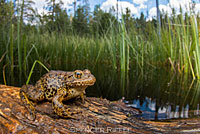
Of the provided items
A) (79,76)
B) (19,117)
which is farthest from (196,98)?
(19,117)

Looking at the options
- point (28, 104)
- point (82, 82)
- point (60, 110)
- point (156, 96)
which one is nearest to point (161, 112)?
point (156, 96)

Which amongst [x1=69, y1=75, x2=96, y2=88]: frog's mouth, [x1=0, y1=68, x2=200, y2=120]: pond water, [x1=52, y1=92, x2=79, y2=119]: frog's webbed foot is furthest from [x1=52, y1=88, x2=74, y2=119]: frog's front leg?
[x1=0, y1=68, x2=200, y2=120]: pond water

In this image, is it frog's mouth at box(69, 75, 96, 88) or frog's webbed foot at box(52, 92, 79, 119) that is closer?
frog's webbed foot at box(52, 92, 79, 119)

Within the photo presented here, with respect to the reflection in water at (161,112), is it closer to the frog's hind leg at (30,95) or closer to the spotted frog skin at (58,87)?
the spotted frog skin at (58,87)

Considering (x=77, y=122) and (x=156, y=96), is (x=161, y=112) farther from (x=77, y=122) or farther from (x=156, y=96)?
(x=77, y=122)

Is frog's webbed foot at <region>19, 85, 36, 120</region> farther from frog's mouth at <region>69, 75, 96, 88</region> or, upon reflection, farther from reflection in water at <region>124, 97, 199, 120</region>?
reflection in water at <region>124, 97, 199, 120</region>

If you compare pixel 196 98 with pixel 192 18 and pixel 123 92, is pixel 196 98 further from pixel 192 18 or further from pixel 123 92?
pixel 192 18
